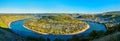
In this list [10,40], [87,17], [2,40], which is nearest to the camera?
[2,40]

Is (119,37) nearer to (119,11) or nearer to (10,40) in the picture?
(10,40)

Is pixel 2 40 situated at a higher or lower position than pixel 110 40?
lower

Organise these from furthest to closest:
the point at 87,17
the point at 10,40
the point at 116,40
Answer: the point at 87,17 → the point at 10,40 → the point at 116,40

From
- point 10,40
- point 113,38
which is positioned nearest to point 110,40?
point 113,38

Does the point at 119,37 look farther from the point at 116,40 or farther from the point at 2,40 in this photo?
the point at 2,40

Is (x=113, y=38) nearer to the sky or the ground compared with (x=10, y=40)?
nearer to the sky

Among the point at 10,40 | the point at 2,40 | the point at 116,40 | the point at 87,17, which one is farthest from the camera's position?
the point at 87,17

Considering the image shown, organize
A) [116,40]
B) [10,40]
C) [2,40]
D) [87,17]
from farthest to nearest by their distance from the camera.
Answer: [87,17] < [10,40] < [2,40] < [116,40]

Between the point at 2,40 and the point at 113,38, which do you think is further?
the point at 2,40

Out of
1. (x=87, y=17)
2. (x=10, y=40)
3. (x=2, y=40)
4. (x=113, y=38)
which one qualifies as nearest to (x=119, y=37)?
(x=113, y=38)
